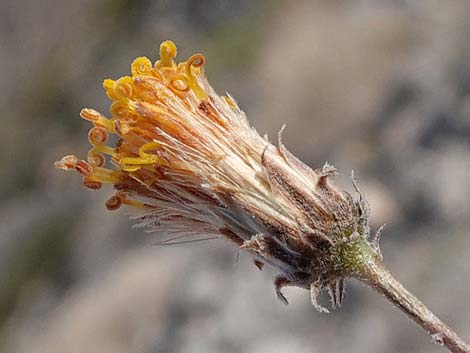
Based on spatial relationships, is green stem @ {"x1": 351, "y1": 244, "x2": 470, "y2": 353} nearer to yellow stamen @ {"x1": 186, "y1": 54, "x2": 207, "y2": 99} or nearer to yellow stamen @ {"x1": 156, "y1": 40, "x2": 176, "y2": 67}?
yellow stamen @ {"x1": 186, "y1": 54, "x2": 207, "y2": 99}

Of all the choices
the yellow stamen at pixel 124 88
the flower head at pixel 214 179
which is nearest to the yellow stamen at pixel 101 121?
the flower head at pixel 214 179

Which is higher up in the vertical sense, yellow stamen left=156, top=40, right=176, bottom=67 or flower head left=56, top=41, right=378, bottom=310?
yellow stamen left=156, top=40, right=176, bottom=67

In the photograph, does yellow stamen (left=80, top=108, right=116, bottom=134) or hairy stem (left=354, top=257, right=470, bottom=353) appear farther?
yellow stamen (left=80, top=108, right=116, bottom=134)

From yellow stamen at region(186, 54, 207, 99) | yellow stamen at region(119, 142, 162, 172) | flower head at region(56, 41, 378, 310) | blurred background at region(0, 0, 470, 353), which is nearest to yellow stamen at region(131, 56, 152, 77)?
flower head at region(56, 41, 378, 310)

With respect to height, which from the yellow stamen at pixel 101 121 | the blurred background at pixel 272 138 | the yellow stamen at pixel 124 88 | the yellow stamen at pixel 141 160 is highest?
the blurred background at pixel 272 138

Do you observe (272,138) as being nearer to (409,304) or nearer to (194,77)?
(194,77)

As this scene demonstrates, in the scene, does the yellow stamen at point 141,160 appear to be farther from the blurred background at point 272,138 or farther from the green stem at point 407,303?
the blurred background at point 272,138
